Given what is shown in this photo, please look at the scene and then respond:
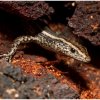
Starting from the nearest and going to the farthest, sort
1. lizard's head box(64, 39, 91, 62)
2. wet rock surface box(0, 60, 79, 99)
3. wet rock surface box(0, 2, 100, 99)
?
wet rock surface box(0, 60, 79, 99)
wet rock surface box(0, 2, 100, 99)
lizard's head box(64, 39, 91, 62)

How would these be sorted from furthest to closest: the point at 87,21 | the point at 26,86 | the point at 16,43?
the point at 16,43
the point at 87,21
the point at 26,86

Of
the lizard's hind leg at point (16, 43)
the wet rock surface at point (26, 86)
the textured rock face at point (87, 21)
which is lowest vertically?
the wet rock surface at point (26, 86)

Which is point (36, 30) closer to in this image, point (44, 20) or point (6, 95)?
point (44, 20)

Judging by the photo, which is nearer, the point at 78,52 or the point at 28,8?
the point at 28,8

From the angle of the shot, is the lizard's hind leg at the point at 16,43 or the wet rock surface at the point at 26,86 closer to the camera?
the wet rock surface at the point at 26,86

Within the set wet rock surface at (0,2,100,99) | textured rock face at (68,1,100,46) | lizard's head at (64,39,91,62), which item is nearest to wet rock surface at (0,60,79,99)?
wet rock surface at (0,2,100,99)

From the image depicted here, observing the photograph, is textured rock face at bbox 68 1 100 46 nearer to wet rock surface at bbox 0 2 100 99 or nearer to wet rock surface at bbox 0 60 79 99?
wet rock surface at bbox 0 2 100 99

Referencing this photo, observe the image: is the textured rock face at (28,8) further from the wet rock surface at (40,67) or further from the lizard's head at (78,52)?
the lizard's head at (78,52)

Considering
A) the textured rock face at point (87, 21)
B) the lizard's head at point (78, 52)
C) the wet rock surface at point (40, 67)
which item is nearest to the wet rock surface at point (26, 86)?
the wet rock surface at point (40, 67)

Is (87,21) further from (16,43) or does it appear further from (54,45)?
(16,43)

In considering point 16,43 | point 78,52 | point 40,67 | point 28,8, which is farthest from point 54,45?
point 28,8
